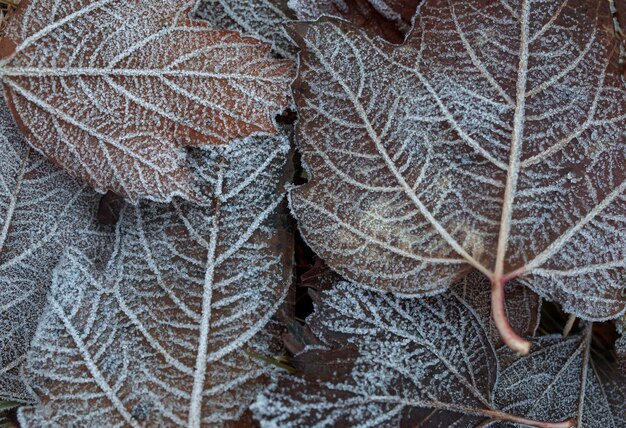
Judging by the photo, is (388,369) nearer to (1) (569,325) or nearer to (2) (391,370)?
(2) (391,370)

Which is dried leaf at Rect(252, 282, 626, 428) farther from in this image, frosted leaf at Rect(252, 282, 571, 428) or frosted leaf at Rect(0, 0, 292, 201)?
frosted leaf at Rect(0, 0, 292, 201)

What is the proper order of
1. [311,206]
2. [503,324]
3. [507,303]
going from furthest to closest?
[507,303]
[311,206]
[503,324]

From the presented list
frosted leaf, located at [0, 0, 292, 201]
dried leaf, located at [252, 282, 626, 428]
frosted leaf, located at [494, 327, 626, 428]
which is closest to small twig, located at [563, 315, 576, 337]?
frosted leaf, located at [494, 327, 626, 428]

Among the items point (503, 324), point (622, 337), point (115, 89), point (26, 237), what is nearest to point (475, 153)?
point (503, 324)

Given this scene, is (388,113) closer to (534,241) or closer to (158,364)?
(534,241)

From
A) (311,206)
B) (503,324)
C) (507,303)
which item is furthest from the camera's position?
(507,303)

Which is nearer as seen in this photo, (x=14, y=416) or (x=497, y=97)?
(x=497, y=97)

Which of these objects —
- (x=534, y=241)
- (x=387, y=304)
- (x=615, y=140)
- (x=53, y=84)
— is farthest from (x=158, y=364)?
(x=615, y=140)

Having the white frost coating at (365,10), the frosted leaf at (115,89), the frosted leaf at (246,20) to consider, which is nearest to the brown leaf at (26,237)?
the frosted leaf at (115,89)
